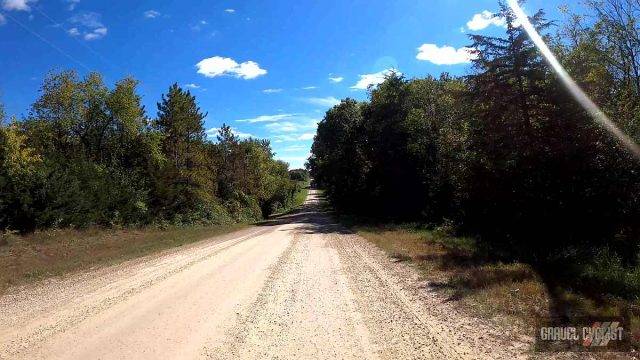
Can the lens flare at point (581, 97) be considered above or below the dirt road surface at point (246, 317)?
above

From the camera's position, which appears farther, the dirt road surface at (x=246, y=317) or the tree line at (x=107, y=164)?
the tree line at (x=107, y=164)

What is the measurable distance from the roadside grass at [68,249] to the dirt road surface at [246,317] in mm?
2608

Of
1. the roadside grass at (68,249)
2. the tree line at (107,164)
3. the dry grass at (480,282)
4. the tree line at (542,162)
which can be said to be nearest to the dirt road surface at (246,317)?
the dry grass at (480,282)

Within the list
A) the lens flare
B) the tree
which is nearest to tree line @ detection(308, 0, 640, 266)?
the lens flare

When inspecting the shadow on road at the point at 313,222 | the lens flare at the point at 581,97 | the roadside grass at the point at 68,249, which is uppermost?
the lens flare at the point at 581,97

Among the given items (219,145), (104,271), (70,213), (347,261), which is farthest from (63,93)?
(347,261)

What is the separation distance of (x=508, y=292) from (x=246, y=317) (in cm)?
524

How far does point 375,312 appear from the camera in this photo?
807cm

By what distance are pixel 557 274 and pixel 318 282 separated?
5904mm

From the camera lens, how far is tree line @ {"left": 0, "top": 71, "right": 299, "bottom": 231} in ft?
81.4

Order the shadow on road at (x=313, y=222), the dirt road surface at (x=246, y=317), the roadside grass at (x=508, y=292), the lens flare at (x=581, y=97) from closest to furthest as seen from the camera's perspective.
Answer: the dirt road surface at (x=246, y=317)
the roadside grass at (x=508, y=292)
the lens flare at (x=581, y=97)
the shadow on road at (x=313, y=222)

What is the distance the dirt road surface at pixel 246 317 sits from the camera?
6.30 meters

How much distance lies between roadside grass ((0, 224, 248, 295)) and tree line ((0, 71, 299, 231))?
1680mm

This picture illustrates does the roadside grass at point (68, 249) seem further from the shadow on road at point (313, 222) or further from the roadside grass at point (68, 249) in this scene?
the shadow on road at point (313, 222)
